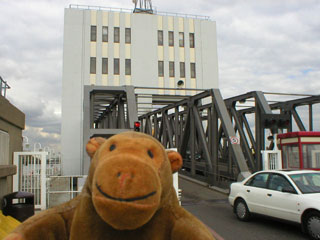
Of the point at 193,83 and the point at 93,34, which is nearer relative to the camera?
the point at 93,34

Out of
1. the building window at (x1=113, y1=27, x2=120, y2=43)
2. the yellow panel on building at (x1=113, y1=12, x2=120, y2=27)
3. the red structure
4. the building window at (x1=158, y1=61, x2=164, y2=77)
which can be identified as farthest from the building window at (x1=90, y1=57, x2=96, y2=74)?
the red structure

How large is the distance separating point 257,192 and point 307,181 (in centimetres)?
120

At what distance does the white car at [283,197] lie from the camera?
6246mm

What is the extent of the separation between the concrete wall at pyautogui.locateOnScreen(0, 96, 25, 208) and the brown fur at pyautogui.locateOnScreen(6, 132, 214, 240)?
4698mm

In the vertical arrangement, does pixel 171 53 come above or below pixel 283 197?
above

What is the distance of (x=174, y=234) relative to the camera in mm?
2137

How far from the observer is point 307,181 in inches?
276

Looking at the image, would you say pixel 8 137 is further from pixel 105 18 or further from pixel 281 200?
pixel 105 18

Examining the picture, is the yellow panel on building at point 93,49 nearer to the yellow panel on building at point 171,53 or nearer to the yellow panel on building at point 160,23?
the yellow panel on building at point 160,23

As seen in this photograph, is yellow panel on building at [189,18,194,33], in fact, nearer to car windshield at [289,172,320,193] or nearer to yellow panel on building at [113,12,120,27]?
yellow panel on building at [113,12,120,27]

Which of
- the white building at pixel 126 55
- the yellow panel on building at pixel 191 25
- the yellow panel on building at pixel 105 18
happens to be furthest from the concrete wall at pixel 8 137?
the yellow panel on building at pixel 191 25

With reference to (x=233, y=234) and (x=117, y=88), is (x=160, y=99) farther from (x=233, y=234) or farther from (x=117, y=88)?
(x=233, y=234)

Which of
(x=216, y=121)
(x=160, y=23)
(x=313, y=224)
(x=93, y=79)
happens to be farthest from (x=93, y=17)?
(x=313, y=224)

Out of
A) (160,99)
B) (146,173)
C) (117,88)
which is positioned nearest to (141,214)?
(146,173)
